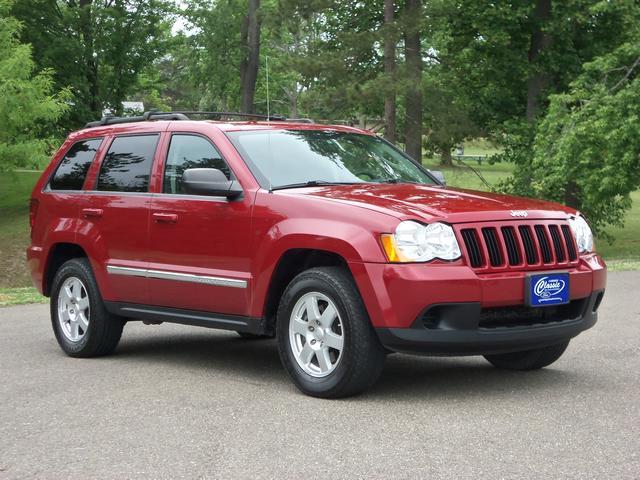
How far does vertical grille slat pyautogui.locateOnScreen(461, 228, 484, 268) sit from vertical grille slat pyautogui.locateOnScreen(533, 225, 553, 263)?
52 cm

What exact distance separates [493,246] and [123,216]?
3.18 meters

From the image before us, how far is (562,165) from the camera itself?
2642 centimetres

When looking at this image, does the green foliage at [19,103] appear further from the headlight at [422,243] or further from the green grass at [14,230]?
the headlight at [422,243]

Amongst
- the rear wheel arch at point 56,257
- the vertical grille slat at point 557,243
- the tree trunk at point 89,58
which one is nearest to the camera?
the vertical grille slat at point 557,243

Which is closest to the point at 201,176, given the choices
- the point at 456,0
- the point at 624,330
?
the point at 624,330

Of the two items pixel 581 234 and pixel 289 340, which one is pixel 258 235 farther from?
pixel 581 234

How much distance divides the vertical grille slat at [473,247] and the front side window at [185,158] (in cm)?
206

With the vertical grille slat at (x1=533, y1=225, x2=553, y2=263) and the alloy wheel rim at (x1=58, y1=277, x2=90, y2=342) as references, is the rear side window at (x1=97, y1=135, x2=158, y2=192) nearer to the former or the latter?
the alloy wheel rim at (x1=58, y1=277, x2=90, y2=342)

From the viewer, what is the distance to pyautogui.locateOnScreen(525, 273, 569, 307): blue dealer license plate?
264 inches

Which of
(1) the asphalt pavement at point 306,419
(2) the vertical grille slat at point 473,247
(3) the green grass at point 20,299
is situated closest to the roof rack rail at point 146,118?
(1) the asphalt pavement at point 306,419

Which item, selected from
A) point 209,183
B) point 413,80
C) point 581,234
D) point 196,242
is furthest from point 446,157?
point 209,183

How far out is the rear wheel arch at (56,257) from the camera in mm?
9438

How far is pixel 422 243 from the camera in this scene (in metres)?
6.52

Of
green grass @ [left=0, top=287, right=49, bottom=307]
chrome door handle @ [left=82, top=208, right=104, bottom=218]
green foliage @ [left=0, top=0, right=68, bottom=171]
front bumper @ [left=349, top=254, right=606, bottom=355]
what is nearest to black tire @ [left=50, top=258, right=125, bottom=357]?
chrome door handle @ [left=82, top=208, right=104, bottom=218]
